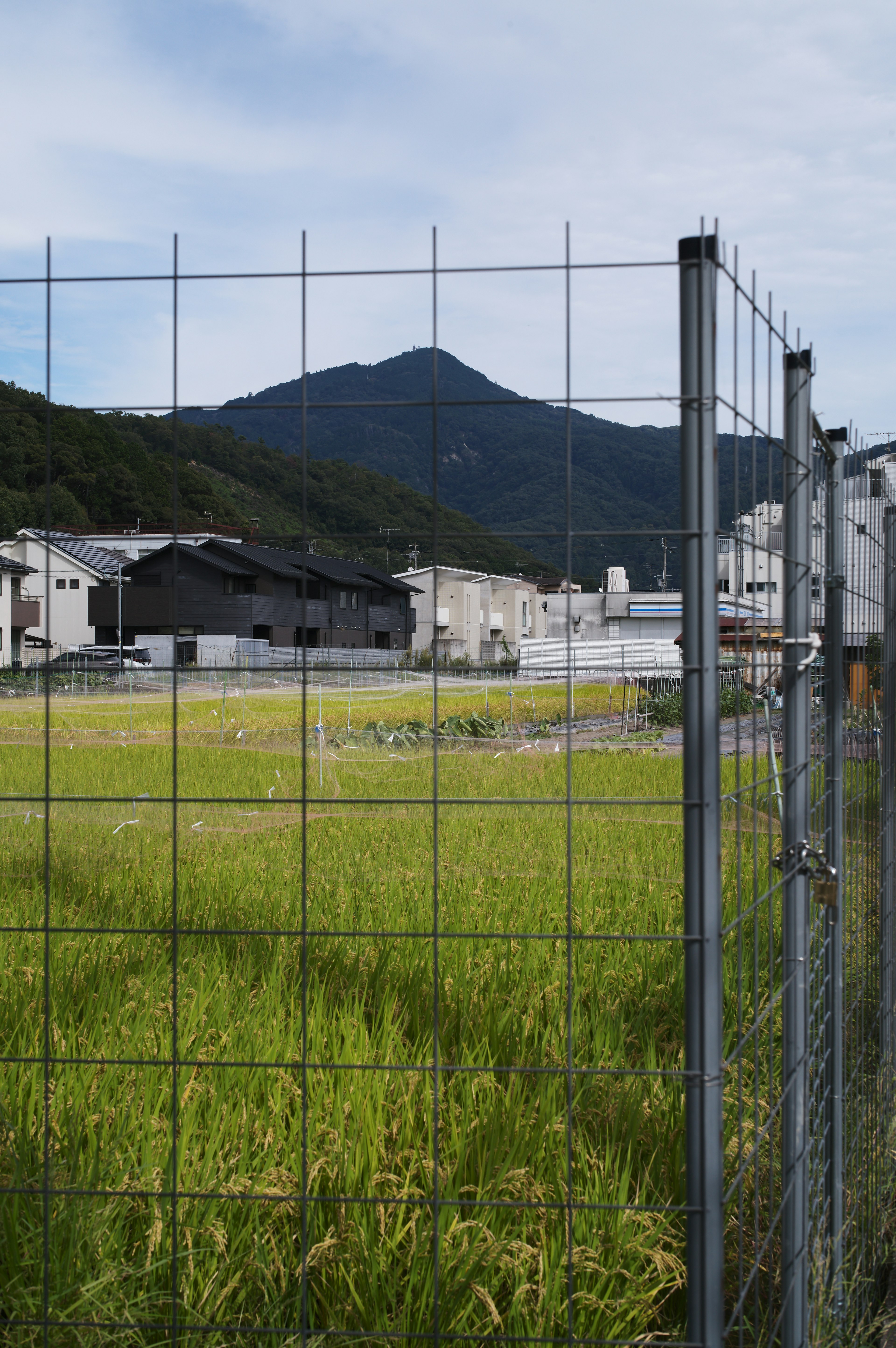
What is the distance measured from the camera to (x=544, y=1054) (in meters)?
2.45

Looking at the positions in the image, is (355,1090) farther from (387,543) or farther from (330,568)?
(330,568)

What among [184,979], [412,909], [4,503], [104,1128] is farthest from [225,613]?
[104,1128]

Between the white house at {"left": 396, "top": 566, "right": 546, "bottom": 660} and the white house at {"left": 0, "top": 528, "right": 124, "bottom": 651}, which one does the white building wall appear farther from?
the white house at {"left": 396, "top": 566, "right": 546, "bottom": 660}

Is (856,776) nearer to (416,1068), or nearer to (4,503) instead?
(416,1068)

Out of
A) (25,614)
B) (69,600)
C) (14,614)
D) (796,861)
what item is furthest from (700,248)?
(25,614)

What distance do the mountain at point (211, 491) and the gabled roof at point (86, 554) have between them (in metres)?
0.12

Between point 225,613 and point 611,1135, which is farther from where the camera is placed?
point 225,613

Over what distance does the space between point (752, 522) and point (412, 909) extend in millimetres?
2647

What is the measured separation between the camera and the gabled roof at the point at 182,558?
2549 millimetres

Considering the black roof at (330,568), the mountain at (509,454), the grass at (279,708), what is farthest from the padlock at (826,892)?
the grass at (279,708)

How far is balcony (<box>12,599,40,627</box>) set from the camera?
487 cm

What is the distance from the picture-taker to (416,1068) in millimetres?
1260

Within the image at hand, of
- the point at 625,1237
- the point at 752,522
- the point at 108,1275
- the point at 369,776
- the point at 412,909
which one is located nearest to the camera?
the point at 752,522

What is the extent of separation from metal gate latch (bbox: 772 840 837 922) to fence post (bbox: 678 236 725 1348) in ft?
1.19
